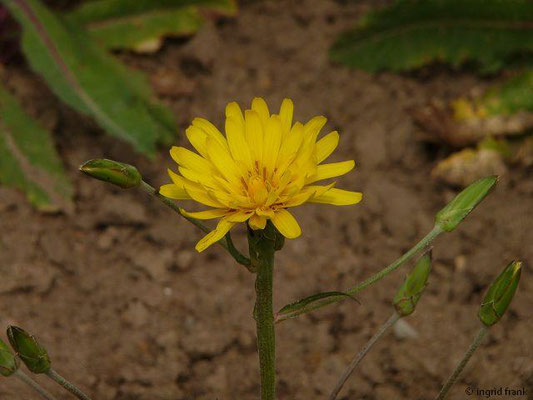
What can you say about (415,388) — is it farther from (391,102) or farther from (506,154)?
(391,102)

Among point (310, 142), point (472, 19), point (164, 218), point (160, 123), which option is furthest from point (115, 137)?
point (472, 19)

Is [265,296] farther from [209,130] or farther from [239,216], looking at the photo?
[209,130]

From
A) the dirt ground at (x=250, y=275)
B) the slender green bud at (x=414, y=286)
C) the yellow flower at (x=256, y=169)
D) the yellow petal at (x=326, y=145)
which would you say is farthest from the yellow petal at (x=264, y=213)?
the dirt ground at (x=250, y=275)

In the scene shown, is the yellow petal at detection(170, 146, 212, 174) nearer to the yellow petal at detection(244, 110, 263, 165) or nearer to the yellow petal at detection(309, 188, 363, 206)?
the yellow petal at detection(244, 110, 263, 165)

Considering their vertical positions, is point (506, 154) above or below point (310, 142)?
above

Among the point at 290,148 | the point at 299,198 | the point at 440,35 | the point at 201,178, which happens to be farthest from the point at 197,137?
the point at 440,35
